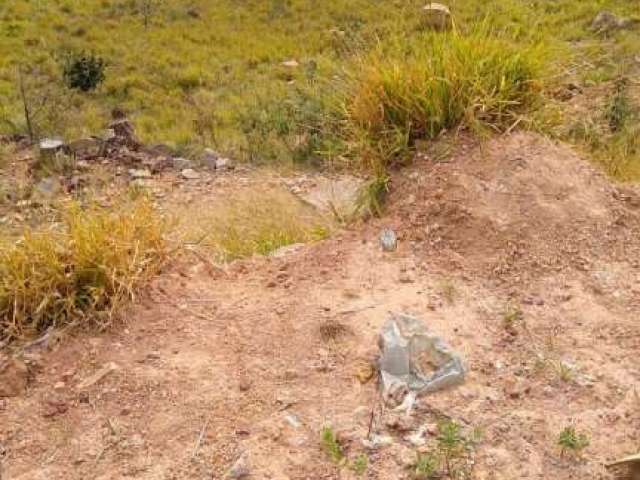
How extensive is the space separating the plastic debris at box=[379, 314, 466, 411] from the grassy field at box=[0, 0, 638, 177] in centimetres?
352

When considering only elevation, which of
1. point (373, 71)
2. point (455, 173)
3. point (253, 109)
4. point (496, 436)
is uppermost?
point (373, 71)

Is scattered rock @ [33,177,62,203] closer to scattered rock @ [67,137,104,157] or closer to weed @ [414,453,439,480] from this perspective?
scattered rock @ [67,137,104,157]

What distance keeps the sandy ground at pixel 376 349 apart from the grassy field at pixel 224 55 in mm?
2777

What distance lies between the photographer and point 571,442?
2428 mm

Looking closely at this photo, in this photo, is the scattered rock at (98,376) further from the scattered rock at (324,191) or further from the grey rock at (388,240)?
the scattered rock at (324,191)

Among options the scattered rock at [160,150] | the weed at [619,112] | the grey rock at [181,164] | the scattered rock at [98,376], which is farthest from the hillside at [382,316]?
the scattered rock at [160,150]

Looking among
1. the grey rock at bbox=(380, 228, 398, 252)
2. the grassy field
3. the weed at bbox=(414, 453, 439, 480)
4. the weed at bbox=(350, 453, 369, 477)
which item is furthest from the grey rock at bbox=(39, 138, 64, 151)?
the weed at bbox=(414, 453, 439, 480)

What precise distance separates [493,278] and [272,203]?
3.21 meters

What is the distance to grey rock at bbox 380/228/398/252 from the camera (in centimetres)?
337

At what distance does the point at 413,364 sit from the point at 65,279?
47.2 inches

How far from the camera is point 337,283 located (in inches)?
125

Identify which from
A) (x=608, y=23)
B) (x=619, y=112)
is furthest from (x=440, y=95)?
(x=608, y=23)

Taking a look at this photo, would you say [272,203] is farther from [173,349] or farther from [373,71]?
[173,349]

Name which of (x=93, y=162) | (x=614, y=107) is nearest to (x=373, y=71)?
(x=614, y=107)
